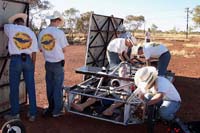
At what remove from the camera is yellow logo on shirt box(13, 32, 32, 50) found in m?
6.51

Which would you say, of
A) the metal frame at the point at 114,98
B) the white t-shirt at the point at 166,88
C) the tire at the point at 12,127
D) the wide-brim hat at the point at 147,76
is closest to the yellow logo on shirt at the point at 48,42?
the metal frame at the point at 114,98

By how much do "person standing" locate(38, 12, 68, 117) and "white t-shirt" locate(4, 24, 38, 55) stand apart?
373 millimetres

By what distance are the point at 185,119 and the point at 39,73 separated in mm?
7412

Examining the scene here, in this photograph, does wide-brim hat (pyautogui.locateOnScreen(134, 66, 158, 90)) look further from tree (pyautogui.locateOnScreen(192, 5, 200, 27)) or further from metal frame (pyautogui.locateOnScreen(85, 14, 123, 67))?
tree (pyautogui.locateOnScreen(192, 5, 200, 27))

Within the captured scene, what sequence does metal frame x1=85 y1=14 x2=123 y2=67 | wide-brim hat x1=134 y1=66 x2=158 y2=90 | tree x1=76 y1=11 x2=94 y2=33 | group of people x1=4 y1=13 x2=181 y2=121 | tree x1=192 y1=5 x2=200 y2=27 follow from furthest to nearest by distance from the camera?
tree x1=192 y1=5 x2=200 y2=27
tree x1=76 y1=11 x2=94 y2=33
metal frame x1=85 y1=14 x2=123 y2=67
group of people x1=4 y1=13 x2=181 y2=121
wide-brim hat x1=134 y1=66 x2=158 y2=90

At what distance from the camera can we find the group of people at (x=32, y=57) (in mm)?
6516

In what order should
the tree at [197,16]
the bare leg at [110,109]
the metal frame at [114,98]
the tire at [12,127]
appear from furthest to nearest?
the tree at [197,16], the bare leg at [110,109], the metal frame at [114,98], the tire at [12,127]

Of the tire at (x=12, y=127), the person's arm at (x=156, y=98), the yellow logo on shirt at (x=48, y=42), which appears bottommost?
the tire at (x=12, y=127)

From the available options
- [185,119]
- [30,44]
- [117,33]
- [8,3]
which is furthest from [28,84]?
[117,33]

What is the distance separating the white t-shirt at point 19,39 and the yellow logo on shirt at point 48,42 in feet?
1.15

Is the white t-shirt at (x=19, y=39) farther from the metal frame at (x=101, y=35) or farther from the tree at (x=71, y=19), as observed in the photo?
the tree at (x=71, y=19)

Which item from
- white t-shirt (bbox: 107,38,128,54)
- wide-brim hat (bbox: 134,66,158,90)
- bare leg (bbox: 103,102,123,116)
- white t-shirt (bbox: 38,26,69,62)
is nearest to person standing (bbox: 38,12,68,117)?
white t-shirt (bbox: 38,26,69,62)

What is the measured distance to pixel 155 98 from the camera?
5.41m

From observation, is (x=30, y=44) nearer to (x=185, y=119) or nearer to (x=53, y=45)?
(x=53, y=45)
